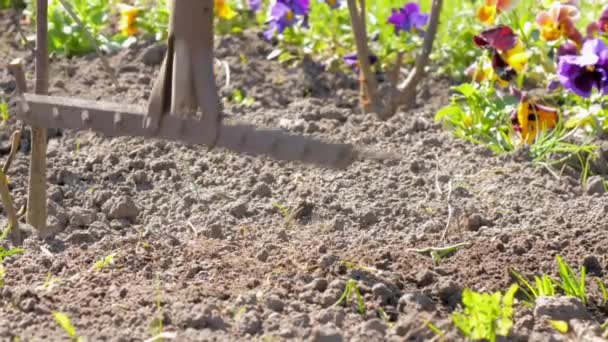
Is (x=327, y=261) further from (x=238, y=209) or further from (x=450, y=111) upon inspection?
(x=450, y=111)

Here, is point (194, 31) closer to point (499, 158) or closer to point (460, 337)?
point (460, 337)

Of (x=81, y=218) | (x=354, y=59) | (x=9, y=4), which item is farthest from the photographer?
(x=9, y=4)

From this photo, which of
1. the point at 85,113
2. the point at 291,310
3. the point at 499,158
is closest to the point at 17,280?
the point at 85,113

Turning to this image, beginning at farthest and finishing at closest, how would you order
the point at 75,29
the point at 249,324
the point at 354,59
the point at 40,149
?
the point at 75,29 < the point at 354,59 < the point at 40,149 < the point at 249,324

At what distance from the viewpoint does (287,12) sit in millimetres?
4590

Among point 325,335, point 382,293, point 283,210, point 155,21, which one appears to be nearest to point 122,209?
point 283,210

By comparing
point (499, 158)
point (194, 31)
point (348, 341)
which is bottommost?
point (348, 341)

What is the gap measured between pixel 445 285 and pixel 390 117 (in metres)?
1.57

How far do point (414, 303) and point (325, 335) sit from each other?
0.96 ft

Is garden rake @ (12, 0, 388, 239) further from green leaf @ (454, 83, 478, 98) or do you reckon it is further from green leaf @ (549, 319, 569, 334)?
green leaf @ (454, 83, 478, 98)

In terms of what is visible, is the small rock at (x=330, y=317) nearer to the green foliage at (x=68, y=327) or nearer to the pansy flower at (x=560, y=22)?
the green foliage at (x=68, y=327)

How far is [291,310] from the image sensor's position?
2492 millimetres

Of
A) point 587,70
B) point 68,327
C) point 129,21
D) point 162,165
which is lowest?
point 68,327

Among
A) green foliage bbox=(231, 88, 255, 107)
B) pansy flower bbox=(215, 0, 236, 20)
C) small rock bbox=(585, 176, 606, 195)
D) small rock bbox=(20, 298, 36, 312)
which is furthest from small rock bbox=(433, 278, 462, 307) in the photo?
pansy flower bbox=(215, 0, 236, 20)
